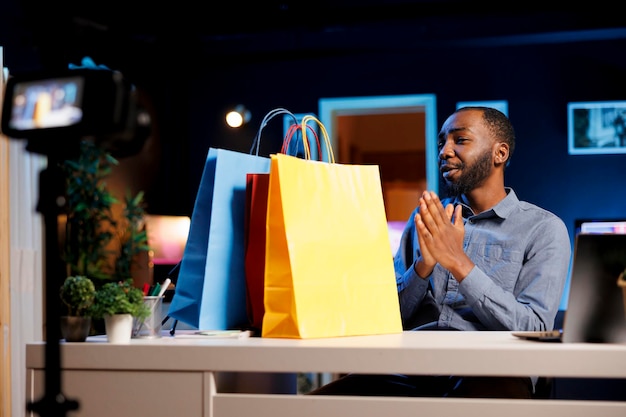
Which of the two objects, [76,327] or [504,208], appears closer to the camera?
[76,327]

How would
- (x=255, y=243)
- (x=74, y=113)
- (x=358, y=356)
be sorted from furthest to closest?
(x=255, y=243), (x=358, y=356), (x=74, y=113)

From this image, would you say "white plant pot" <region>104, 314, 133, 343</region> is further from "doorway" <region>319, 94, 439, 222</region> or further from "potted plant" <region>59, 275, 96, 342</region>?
"doorway" <region>319, 94, 439, 222</region>

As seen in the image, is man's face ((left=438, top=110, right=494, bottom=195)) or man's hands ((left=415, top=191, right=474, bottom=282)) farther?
man's face ((left=438, top=110, right=494, bottom=195))

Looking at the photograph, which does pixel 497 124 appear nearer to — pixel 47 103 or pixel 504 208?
pixel 504 208

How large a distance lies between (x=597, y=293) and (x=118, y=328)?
0.79m

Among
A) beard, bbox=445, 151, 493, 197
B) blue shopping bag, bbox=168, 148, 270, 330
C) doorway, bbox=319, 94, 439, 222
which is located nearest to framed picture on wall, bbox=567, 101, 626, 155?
Answer: doorway, bbox=319, 94, 439, 222

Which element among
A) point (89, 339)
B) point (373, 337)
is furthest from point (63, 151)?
point (373, 337)

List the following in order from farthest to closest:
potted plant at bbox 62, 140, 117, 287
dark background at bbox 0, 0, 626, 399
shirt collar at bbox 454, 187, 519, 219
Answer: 1. dark background at bbox 0, 0, 626, 399
2. potted plant at bbox 62, 140, 117, 287
3. shirt collar at bbox 454, 187, 519, 219

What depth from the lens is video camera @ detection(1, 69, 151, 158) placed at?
97 cm

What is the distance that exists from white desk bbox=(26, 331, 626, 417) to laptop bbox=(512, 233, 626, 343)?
0.15 ft

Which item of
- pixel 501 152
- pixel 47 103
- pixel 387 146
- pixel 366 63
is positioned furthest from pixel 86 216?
pixel 47 103

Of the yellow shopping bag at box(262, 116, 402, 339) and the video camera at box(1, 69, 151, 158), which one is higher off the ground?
the video camera at box(1, 69, 151, 158)

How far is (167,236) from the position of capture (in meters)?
6.18

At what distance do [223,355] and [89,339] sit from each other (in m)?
0.30
